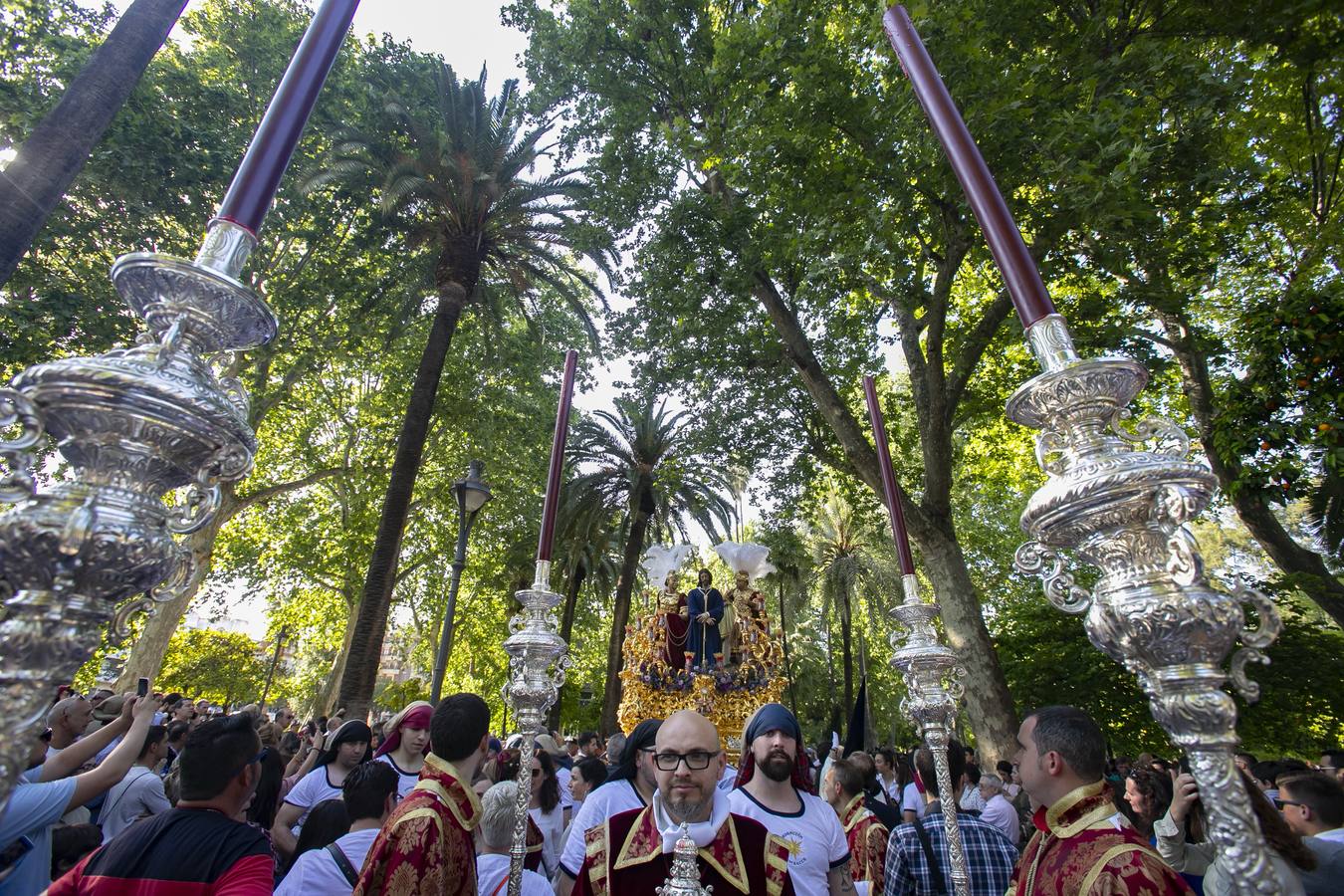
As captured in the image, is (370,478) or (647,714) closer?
(647,714)

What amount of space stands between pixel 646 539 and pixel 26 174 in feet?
58.1

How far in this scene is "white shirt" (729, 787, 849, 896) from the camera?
3154 mm

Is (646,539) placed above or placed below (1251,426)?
above

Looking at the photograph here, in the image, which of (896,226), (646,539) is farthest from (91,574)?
(646,539)

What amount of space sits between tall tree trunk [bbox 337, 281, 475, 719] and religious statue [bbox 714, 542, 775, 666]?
17.2 ft

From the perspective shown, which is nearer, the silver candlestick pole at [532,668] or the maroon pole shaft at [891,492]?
the silver candlestick pole at [532,668]

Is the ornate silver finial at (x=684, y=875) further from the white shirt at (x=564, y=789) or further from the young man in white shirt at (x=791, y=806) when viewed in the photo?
the white shirt at (x=564, y=789)

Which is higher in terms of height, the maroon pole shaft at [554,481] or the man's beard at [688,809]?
the maroon pole shaft at [554,481]

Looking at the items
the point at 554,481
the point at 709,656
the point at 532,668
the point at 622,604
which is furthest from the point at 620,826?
the point at 622,604

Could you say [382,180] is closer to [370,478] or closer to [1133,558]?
[370,478]

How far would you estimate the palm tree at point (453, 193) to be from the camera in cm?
1202

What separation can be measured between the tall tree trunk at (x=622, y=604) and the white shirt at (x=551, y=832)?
11.7 metres

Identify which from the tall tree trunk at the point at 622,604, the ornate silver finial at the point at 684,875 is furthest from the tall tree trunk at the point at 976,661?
the tall tree trunk at the point at 622,604

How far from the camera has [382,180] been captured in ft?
41.9
